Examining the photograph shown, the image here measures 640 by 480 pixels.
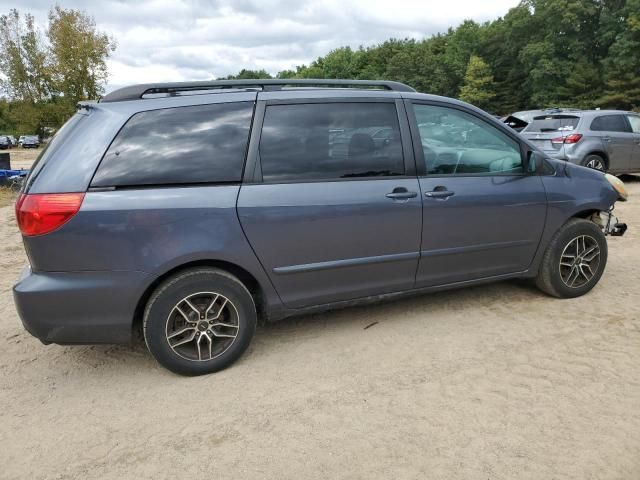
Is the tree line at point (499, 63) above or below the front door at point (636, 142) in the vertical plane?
above

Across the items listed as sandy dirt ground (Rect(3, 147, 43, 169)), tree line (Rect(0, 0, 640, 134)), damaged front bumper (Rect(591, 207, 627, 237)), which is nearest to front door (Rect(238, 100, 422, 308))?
damaged front bumper (Rect(591, 207, 627, 237))

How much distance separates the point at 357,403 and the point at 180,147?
6.05 ft

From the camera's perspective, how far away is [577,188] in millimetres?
4336

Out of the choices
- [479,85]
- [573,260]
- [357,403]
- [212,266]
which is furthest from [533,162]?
[479,85]

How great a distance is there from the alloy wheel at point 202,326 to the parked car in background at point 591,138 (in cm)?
874

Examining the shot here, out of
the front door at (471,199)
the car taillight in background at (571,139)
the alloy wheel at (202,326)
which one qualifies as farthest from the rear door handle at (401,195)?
the car taillight in background at (571,139)

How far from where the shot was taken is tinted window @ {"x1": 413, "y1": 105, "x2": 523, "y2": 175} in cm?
382

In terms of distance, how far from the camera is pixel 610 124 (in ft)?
35.6

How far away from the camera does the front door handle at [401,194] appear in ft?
11.8

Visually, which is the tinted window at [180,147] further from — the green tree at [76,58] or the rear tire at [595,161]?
the green tree at [76,58]

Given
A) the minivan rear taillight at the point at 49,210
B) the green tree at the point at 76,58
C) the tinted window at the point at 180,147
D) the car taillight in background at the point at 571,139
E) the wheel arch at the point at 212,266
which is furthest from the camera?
the green tree at the point at 76,58

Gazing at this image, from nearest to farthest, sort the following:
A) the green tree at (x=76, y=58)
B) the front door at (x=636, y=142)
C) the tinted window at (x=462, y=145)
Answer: the tinted window at (x=462, y=145) → the front door at (x=636, y=142) → the green tree at (x=76, y=58)

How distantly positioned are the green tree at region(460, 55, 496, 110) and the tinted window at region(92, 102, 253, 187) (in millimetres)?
64518

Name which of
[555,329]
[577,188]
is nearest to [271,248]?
[555,329]
